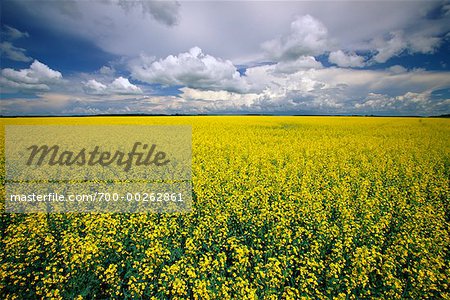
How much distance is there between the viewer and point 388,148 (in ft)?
51.0

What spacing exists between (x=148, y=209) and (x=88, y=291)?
8.18 ft

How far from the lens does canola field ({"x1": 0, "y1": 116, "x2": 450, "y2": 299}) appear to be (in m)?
4.27

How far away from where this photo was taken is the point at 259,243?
5.88 metres

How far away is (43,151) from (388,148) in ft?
75.0

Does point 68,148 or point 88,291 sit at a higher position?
point 68,148

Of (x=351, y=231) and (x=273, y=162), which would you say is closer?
(x=351, y=231)

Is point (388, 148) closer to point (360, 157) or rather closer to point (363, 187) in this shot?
point (360, 157)

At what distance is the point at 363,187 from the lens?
28.1 feet

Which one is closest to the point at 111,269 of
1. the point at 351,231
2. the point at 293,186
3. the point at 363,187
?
the point at 351,231

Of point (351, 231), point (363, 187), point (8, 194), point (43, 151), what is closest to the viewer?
point (351, 231)

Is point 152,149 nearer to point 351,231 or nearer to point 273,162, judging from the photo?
point 273,162

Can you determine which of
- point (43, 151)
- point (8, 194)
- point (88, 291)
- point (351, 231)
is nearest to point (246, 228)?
→ point (351, 231)

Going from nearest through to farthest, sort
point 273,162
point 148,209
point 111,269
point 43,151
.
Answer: point 111,269 → point 148,209 → point 273,162 → point 43,151

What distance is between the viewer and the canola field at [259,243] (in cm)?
427
